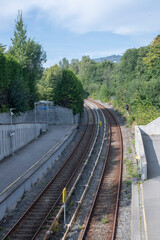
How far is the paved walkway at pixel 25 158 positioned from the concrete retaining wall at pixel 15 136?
512mm

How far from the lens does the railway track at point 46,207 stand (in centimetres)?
1156

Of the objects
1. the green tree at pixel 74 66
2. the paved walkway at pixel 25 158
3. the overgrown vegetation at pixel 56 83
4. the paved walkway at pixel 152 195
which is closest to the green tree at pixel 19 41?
the overgrown vegetation at pixel 56 83

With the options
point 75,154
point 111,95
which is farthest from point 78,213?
point 111,95

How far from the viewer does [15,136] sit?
77.8ft

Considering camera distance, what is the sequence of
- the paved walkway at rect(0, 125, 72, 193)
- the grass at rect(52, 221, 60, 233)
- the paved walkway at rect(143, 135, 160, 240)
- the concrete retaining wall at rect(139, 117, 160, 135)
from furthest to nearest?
the concrete retaining wall at rect(139, 117, 160, 135)
the paved walkway at rect(0, 125, 72, 193)
the grass at rect(52, 221, 60, 233)
the paved walkway at rect(143, 135, 160, 240)

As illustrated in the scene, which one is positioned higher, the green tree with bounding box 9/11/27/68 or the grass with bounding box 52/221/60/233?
the green tree with bounding box 9/11/27/68

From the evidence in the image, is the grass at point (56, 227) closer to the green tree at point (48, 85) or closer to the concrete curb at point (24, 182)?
the concrete curb at point (24, 182)

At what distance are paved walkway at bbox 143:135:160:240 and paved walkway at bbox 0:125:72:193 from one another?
7.99 metres

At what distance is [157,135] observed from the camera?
2519 centimetres

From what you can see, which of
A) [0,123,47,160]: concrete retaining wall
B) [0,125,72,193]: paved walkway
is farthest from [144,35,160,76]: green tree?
[0,123,47,160]: concrete retaining wall

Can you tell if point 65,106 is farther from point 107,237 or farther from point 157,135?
point 107,237

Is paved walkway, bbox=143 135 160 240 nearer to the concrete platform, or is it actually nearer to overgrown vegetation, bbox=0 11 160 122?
the concrete platform

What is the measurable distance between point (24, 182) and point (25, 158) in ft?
20.2

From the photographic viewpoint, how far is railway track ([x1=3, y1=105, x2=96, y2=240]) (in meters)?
11.6
